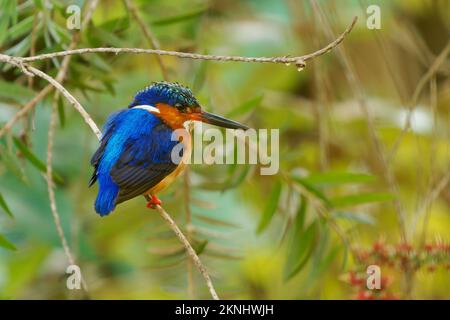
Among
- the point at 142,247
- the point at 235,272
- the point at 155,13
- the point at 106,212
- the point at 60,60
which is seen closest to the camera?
the point at 106,212

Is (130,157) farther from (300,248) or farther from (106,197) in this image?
(300,248)

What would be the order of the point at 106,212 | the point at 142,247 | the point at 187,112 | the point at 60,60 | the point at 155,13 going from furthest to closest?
1. the point at 142,247
2. the point at 155,13
3. the point at 60,60
4. the point at 187,112
5. the point at 106,212

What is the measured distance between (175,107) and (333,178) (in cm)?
77

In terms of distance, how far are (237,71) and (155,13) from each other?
1856mm

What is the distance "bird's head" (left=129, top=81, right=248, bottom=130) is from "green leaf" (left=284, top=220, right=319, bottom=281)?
712 millimetres

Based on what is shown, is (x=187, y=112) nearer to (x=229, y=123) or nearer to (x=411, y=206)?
→ (x=229, y=123)

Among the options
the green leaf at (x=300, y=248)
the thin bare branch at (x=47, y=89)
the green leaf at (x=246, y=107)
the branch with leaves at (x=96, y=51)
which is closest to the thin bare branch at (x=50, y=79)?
the branch with leaves at (x=96, y=51)

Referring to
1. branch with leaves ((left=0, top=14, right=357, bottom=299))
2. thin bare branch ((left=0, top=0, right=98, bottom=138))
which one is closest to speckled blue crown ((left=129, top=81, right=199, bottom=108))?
branch with leaves ((left=0, top=14, right=357, bottom=299))

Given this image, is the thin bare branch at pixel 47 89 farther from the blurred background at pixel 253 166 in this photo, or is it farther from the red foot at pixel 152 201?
the red foot at pixel 152 201

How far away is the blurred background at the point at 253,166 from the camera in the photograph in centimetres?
304

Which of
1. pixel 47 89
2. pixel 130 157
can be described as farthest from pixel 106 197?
pixel 47 89

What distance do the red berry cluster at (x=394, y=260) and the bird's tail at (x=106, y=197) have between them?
91 centimetres

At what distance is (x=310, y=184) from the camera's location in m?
3.13
